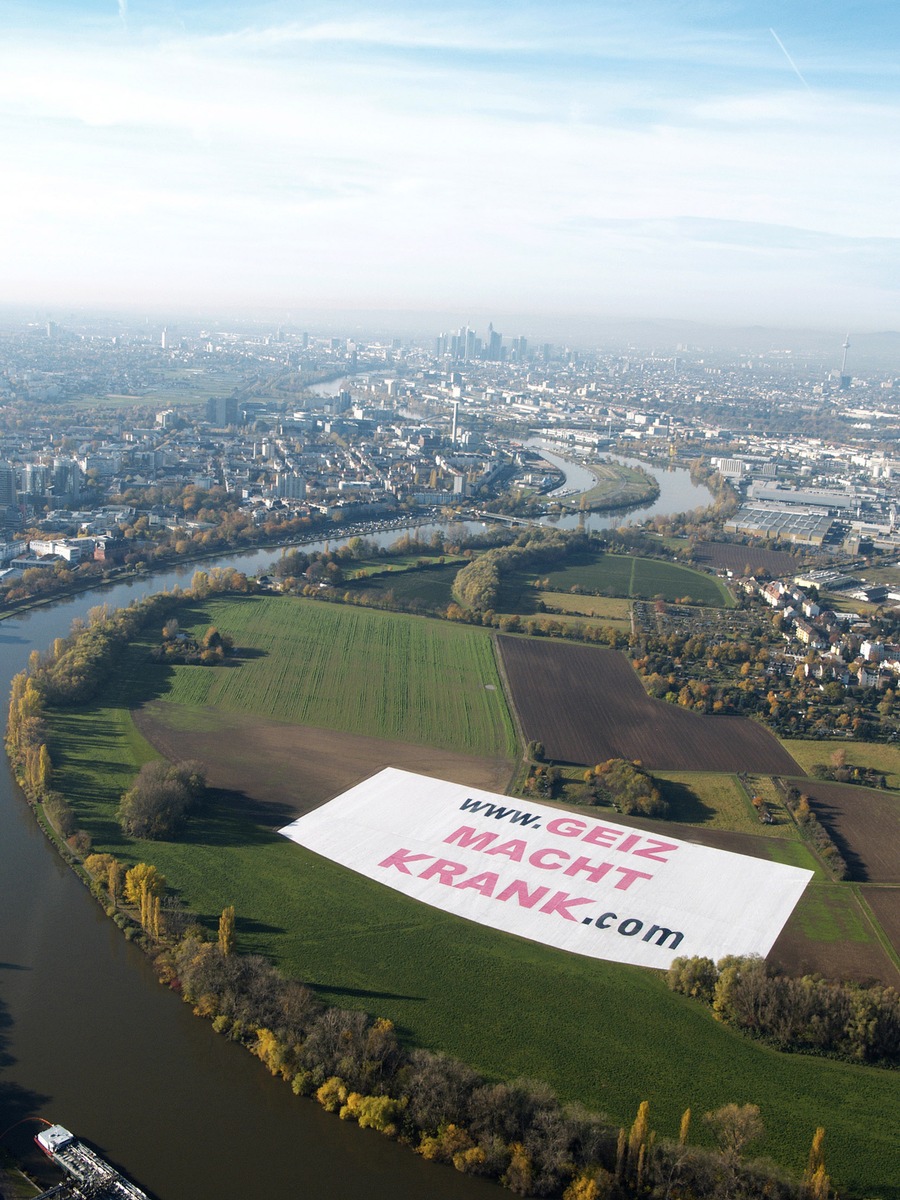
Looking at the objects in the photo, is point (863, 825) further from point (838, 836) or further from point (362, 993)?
point (362, 993)

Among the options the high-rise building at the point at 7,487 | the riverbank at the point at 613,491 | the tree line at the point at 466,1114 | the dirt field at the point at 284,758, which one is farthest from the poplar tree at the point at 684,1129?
the riverbank at the point at 613,491

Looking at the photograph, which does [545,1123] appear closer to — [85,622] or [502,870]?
[502,870]

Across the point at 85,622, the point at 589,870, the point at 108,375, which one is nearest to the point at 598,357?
the point at 108,375

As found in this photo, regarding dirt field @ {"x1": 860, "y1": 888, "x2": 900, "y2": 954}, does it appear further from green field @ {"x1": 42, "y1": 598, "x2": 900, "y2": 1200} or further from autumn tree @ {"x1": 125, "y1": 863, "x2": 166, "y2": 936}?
autumn tree @ {"x1": 125, "y1": 863, "x2": 166, "y2": 936}

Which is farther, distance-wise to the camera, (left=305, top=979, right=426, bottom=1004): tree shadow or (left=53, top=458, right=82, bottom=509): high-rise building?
(left=53, top=458, right=82, bottom=509): high-rise building

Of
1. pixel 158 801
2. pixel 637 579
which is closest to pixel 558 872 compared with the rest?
pixel 158 801

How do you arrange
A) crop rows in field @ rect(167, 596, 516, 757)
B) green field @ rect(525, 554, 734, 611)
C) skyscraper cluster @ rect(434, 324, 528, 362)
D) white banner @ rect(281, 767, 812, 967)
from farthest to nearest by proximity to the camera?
skyscraper cluster @ rect(434, 324, 528, 362), green field @ rect(525, 554, 734, 611), crop rows in field @ rect(167, 596, 516, 757), white banner @ rect(281, 767, 812, 967)

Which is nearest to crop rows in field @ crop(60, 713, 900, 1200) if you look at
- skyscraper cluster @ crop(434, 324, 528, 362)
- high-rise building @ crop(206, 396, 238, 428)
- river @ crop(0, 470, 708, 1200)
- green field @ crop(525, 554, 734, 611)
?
river @ crop(0, 470, 708, 1200)
